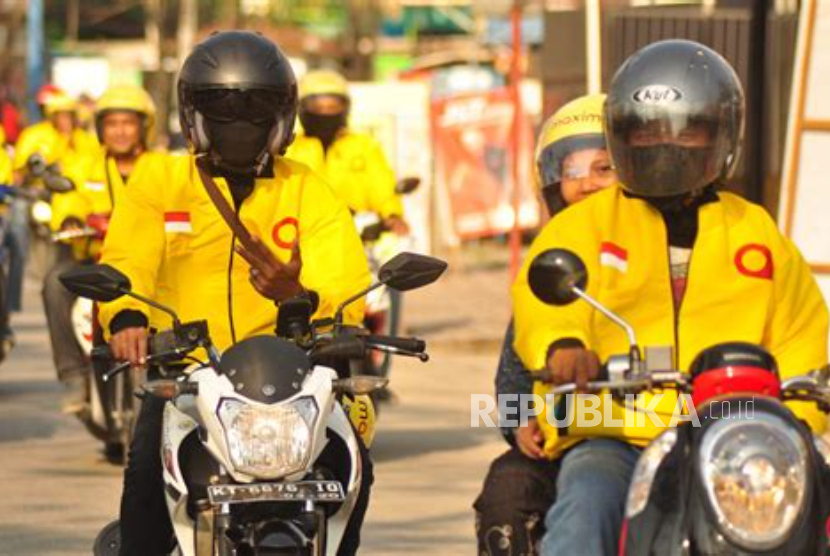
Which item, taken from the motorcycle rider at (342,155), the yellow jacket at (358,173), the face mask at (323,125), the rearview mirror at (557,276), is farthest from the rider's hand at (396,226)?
the rearview mirror at (557,276)

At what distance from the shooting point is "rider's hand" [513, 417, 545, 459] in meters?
6.95

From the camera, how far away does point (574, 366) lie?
6.26 meters

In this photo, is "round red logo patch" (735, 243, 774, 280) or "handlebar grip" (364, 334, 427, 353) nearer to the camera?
"round red logo patch" (735, 243, 774, 280)

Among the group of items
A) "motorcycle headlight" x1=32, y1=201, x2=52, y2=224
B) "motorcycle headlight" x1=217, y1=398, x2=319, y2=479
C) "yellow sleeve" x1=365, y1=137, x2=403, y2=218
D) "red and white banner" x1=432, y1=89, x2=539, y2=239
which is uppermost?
"motorcycle headlight" x1=217, y1=398, x2=319, y2=479

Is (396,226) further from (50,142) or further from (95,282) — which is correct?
(50,142)

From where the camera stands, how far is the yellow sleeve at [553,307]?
6.62 metres

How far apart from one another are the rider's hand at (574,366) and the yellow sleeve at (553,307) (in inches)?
8.0

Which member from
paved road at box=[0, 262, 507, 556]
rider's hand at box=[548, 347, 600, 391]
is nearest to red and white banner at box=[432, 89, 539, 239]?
paved road at box=[0, 262, 507, 556]

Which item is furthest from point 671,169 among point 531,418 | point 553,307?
point 531,418

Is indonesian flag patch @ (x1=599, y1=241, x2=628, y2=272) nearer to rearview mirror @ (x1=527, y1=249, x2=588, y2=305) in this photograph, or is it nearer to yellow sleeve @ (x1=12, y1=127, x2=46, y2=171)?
rearview mirror @ (x1=527, y1=249, x2=588, y2=305)

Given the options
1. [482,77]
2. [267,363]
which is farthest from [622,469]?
[482,77]

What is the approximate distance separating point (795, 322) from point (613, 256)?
1.58ft

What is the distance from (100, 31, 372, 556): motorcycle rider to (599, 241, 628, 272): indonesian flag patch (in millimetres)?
1111

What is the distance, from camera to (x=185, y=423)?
6930 millimetres
